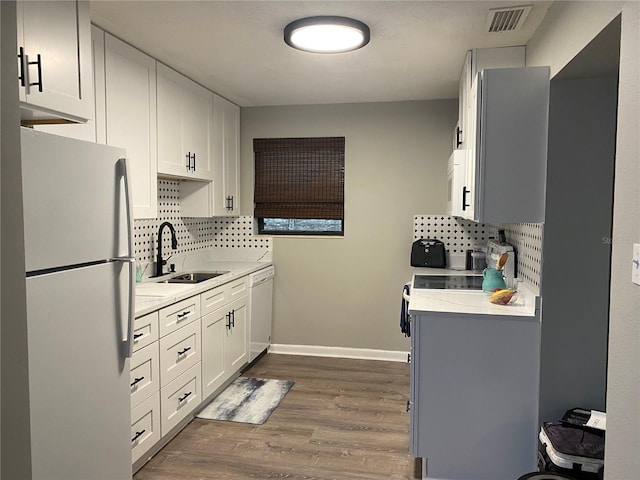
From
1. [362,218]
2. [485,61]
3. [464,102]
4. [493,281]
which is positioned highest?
[485,61]

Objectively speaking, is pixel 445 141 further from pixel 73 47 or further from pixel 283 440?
pixel 73 47

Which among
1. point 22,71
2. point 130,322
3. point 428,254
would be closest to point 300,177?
point 428,254

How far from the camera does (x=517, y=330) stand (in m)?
2.38

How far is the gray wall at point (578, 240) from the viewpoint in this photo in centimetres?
224

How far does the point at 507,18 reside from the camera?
2.41 m

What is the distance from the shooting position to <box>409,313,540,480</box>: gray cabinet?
2.38 metres

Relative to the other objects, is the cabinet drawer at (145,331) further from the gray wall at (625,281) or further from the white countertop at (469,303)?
the gray wall at (625,281)

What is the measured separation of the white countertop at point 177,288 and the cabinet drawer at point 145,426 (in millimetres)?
497

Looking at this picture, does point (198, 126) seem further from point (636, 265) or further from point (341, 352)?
point (636, 265)

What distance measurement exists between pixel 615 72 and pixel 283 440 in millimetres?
2579

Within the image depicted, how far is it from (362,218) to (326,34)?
2128mm

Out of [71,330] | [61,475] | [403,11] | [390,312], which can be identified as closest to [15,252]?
[71,330]

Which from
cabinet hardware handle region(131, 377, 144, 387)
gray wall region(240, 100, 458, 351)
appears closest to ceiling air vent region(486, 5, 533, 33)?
gray wall region(240, 100, 458, 351)

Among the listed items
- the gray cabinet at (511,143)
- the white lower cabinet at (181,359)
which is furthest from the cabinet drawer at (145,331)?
the gray cabinet at (511,143)
